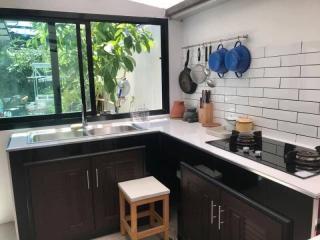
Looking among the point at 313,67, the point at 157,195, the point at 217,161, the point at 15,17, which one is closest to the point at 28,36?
the point at 15,17

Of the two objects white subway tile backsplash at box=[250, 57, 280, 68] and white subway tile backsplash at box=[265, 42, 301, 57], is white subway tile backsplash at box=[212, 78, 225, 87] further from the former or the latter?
white subway tile backsplash at box=[265, 42, 301, 57]

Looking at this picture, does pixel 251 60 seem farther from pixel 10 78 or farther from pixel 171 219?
pixel 10 78

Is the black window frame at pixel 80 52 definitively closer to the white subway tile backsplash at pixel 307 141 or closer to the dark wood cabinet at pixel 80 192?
the dark wood cabinet at pixel 80 192

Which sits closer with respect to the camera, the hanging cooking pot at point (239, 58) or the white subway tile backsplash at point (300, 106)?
the white subway tile backsplash at point (300, 106)

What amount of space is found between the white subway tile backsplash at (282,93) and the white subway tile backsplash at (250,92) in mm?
58

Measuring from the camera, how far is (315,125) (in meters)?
1.76

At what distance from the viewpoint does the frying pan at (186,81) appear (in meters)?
2.92

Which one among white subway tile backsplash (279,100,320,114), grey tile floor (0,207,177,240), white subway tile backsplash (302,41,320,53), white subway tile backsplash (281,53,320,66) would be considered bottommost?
grey tile floor (0,207,177,240)

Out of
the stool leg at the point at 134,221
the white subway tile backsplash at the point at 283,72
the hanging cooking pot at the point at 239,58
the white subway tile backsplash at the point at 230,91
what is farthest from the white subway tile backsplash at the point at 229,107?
the stool leg at the point at 134,221

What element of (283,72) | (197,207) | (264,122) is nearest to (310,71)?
(283,72)

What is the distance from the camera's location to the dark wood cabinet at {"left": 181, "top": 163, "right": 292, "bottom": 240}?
4.36ft

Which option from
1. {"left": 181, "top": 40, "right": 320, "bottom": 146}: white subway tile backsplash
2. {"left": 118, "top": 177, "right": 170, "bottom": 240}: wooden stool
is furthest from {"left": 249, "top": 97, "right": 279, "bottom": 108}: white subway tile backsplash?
{"left": 118, "top": 177, "right": 170, "bottom": 240}: wooden stool

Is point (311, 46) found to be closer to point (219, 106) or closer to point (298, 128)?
point (298, 128)

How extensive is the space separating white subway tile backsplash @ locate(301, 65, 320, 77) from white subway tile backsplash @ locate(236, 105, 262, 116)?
46cm
